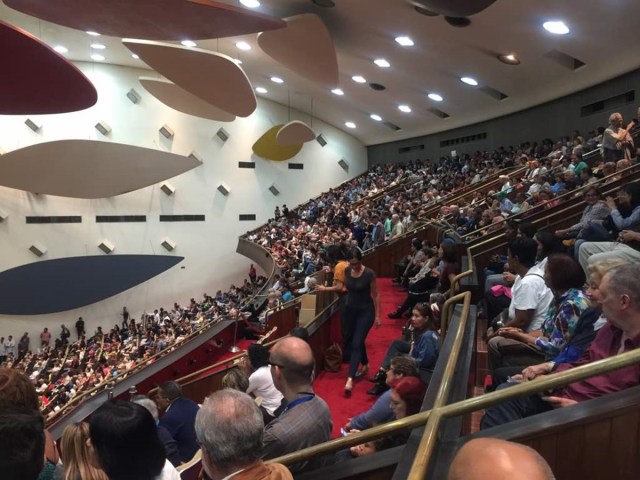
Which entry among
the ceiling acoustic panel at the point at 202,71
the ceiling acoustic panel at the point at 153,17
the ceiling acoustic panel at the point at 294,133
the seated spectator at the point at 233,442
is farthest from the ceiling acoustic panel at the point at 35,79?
the seated spectator at the point at 233,442

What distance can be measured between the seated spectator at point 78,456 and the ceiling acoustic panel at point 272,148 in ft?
69.9

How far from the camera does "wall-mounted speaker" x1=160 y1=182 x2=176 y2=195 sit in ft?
71.6

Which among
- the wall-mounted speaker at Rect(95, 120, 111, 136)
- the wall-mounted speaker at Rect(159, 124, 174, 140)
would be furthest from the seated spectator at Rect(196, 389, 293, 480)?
the wall-mounted speaker at Rect(159, 124, 174, 140)

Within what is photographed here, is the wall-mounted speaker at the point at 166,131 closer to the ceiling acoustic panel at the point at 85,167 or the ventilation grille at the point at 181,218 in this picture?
the ventilation grille at the point at 181,218

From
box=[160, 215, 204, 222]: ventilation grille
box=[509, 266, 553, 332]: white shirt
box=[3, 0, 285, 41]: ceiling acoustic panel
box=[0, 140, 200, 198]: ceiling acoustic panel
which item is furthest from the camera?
box=[160, 215, 204, 222]: ventilation grille

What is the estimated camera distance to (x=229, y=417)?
5.59 ft

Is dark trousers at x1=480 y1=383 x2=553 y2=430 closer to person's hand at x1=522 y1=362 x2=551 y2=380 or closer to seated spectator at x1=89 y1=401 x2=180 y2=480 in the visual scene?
person's hand at x1=522 y1=362 x2=551 y2=380

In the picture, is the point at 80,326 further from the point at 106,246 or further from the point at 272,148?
the point at 272,148

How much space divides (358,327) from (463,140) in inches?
632

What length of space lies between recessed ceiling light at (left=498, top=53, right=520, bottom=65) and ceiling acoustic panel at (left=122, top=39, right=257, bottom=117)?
21.5 ft

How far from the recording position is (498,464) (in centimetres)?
104

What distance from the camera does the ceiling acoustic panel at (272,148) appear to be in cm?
2283

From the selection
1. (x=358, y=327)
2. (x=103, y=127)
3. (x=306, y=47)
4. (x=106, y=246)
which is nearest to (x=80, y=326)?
(x=106, y=246)

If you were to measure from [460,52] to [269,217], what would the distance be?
45.1 feet
